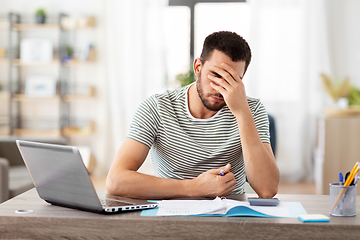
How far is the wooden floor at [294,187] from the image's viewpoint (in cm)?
413

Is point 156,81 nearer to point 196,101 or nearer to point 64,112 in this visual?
point 64,112

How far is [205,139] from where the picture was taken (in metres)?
1.58

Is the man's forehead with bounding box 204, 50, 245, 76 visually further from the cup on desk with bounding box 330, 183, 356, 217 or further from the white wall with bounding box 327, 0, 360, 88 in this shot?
the white wall with bounding box 327, 0, 360, 88

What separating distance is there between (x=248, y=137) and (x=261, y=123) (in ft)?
0.63

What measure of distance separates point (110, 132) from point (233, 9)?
6.15 feet

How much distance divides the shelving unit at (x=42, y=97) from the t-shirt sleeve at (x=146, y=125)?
329 cm

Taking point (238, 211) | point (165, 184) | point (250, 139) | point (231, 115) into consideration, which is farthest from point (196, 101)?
point (238, 211)

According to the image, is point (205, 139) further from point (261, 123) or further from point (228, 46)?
point (228, 46)

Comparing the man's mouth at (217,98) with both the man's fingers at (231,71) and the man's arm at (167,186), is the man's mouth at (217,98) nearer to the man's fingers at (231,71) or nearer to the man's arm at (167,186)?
the man's fingers at (231,71)

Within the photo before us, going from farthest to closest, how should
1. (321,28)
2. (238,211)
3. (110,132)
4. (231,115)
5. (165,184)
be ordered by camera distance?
1. (110,132)
2. (321,28)
3. (231,115)
4. (165,184)
5. (238,211)

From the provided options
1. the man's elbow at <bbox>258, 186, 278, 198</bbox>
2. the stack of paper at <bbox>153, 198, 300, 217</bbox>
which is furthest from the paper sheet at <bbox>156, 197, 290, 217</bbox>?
the man's elbow at <bbox>258, 186, 278, 198</bbox>

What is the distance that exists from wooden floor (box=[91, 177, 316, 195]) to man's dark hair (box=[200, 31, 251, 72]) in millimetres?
2804

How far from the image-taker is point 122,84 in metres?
A: 4.86

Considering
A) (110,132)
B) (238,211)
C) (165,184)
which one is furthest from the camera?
(110,132)
